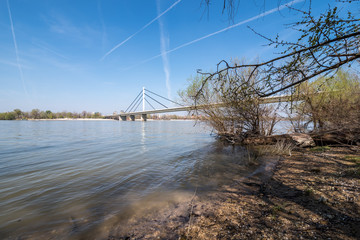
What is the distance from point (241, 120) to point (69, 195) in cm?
985

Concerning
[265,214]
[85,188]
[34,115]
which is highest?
[34,115]

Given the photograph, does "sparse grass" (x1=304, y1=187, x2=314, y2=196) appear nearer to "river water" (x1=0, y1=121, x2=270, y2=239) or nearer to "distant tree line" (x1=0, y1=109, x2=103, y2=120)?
"river water" (x1=0, y1=121, x2=270, y2=239)

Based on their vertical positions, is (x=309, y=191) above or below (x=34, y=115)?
below

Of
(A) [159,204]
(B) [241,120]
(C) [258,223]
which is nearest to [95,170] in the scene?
(A) [159,204]

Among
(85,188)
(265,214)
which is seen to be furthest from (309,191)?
(85,188)

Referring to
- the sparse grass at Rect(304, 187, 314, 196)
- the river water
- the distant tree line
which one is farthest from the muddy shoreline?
the distant tree line

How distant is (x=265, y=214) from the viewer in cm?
258

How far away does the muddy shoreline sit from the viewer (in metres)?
2.15

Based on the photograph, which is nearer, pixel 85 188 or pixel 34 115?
pixel 85 188

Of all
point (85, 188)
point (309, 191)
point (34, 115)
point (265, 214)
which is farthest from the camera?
point (34, 115)

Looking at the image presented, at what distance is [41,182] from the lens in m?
4.93

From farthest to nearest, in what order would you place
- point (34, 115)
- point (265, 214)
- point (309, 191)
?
1. point (34, 115)
2. point (309, 191)
3. point (265, 214)

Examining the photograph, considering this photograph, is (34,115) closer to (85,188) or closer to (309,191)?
(85,188)

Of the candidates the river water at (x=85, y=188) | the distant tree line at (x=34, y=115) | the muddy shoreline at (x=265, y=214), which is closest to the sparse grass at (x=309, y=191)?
the muddy shoreline at (x=265, y=214)
